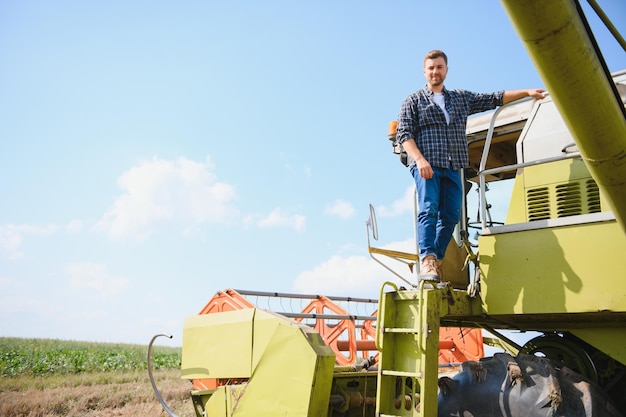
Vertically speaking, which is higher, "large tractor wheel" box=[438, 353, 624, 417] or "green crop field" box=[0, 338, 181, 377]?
"large tractor wheel" box=[438, 353, 624, 417]

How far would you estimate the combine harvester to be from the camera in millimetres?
3107

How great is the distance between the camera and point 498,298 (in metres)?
4.25

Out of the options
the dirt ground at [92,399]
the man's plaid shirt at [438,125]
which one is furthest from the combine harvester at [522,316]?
the dirt ground at [92,399]

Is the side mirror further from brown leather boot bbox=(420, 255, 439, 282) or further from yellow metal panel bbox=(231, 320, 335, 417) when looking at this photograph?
yellow metal panel bbox=(231, 320, 335, 417)

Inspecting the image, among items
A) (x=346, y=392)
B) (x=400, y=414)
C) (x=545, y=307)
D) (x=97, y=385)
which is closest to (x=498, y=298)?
→ (x=545, y=307)

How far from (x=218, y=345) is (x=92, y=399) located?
27.9ft

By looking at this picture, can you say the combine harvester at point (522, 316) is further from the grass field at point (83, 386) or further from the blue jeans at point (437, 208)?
the grass field at point (83, 386)

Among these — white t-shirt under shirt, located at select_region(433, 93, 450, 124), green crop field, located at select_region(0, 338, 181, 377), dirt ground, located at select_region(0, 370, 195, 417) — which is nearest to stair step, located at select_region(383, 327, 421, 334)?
white t-shirt under shirt, located at select_region(433, 93, 450, 124)

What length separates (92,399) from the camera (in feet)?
40.6

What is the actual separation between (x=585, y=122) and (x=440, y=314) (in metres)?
1.81

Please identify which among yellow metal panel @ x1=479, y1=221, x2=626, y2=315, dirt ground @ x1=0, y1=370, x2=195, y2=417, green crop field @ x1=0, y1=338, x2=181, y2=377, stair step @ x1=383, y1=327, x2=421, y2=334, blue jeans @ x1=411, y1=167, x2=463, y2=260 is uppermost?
blue jeans @ x1=411, y1=167, x2=463, y2=260

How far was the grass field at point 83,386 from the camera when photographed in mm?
11420

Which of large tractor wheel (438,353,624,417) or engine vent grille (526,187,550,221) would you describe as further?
engine vent grille (526,187,550,221)

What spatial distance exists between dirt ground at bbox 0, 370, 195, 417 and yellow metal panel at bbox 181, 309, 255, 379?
4443mm
